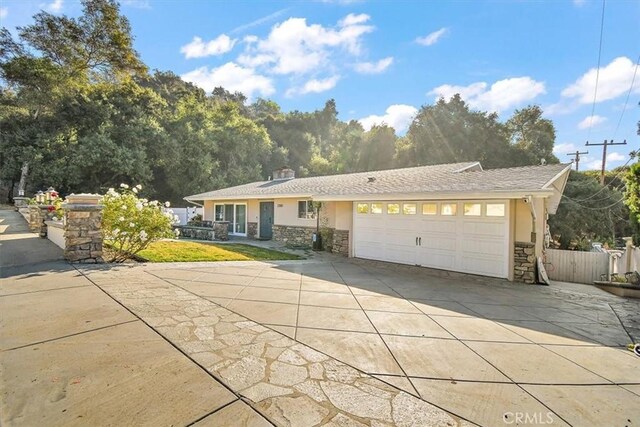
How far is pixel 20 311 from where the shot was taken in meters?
3.77

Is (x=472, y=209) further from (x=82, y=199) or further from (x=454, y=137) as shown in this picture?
(x=454, y=137)

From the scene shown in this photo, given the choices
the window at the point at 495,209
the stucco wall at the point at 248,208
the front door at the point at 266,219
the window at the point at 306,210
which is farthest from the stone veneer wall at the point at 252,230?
the window at the point at 495,209

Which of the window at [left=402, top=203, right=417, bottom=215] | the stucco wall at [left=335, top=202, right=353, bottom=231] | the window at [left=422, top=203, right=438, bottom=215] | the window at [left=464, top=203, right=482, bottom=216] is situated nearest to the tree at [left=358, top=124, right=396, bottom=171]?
the stucco wall at [left=335, top=202, right=353, bottom=231]

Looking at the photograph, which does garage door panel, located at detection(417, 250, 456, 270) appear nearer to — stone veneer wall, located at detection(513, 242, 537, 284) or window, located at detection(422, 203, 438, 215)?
window, located at detection(422, 203, 438, 215)

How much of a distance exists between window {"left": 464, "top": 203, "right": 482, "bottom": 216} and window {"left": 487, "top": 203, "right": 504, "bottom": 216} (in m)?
0.21

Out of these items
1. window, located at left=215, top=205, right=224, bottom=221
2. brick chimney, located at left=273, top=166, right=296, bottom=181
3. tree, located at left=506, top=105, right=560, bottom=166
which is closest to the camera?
window, located at left=215, top=205, right=224, bottom=221

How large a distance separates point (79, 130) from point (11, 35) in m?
6.53

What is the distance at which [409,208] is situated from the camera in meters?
9.36

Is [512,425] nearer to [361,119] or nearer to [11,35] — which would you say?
[11,35]

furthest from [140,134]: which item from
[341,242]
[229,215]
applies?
[341,242]

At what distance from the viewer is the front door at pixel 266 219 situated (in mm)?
15680

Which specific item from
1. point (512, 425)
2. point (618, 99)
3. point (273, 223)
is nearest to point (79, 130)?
point (273, 223)

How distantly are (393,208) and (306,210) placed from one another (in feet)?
16.4

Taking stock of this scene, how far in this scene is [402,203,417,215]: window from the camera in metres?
9.25
